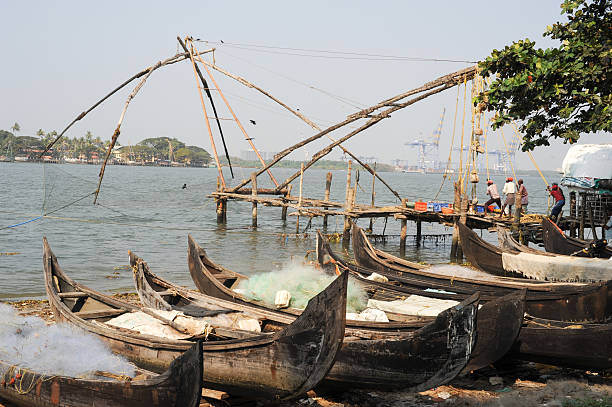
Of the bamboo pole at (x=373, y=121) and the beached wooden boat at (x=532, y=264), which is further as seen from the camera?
the bamboo pole at (x=373, y=121)

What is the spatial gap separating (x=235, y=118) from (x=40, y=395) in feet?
49.2

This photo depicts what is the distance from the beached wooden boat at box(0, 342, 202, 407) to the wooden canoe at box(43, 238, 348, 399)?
62 cm

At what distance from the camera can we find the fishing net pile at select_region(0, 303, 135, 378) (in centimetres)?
539

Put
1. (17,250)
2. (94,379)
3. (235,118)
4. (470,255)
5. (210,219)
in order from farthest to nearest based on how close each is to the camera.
→ (210,219) < (235,118) < (17,250) < (470,255) < (94,379)

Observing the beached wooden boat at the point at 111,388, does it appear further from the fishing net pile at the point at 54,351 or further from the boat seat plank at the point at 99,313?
the boat seat plank at the point at 99,313

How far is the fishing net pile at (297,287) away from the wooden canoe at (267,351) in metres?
1.83

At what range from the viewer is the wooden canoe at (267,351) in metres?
5.14

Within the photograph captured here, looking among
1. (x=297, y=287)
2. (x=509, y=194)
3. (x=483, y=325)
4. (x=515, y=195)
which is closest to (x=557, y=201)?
(x=509, y=194)

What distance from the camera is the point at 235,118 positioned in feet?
63.9

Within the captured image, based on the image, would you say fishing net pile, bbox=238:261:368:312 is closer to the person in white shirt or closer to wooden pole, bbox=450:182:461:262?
wooden pole, bbox=450:182:461:262

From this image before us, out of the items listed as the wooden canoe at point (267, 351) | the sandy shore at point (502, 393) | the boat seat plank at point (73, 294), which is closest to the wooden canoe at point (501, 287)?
the sandy shore at point (502, 393)

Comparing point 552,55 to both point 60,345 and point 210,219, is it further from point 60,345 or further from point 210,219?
point 210,219

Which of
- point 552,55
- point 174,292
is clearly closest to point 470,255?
point 552,55

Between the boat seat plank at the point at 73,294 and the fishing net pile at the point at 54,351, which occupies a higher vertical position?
the boat seat plank at the point at 73,294
